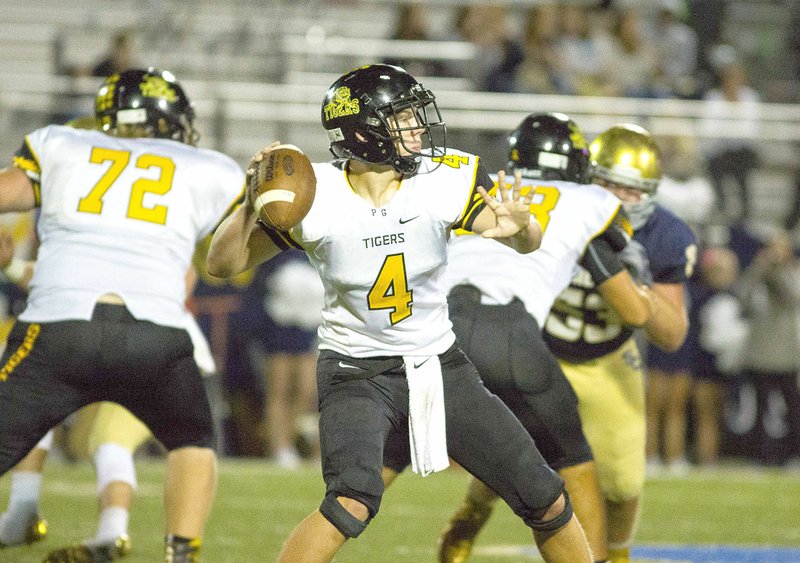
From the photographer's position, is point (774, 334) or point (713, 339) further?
point (713, 339)

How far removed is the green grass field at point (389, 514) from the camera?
536cm

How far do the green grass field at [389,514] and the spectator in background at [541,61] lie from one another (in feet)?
11.8

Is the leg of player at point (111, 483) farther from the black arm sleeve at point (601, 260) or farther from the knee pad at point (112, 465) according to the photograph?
the black arm sleeve at point (601, 260)

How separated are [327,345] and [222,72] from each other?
8084 mm

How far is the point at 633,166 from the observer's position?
4621mm

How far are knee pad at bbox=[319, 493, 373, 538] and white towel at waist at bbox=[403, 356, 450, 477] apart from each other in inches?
10.4

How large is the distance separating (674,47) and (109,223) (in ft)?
30.9

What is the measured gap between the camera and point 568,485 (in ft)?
13.5

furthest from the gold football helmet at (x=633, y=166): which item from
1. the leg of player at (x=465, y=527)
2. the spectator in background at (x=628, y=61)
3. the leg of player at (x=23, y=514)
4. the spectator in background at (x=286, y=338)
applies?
the spectator in background at (x=628, y=61)

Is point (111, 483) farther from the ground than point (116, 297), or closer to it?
closer to it

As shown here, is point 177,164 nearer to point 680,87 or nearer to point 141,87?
point 141,87

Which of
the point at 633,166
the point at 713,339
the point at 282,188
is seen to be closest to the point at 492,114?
the point at 713,339

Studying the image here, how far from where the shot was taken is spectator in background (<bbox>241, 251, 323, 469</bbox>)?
9.55m

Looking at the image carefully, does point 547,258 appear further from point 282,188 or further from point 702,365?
point 702,365
